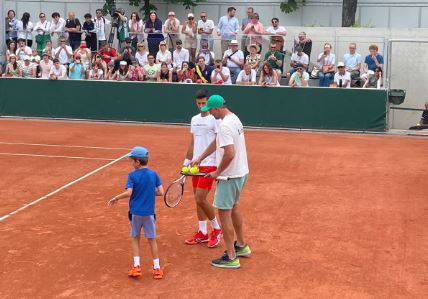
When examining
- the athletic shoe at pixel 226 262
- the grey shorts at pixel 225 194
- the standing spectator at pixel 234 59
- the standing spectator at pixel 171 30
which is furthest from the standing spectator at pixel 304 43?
the athletic shoe at pixel 226 262

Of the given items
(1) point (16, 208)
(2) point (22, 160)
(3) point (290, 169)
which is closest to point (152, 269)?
(1) point (16, 208)

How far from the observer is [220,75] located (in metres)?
22.7

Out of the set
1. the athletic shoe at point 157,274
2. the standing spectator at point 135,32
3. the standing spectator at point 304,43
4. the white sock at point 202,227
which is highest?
the standing spectator at point 135,32

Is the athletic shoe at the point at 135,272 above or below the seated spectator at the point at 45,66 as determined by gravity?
below

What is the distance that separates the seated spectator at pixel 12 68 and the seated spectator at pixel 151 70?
4.87 m

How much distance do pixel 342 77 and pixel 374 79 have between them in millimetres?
1012

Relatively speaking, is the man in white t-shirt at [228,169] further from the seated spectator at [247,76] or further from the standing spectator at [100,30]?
the standing spectator at [100,30]

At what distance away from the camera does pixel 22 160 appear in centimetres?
1612

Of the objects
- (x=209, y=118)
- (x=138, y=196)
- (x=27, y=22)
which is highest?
(x=27, y=22)

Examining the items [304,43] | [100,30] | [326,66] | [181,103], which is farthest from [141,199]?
[100,30]

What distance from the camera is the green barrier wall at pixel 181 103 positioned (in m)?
21.8

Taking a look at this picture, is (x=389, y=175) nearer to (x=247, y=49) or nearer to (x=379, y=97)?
(x=379, y=97)

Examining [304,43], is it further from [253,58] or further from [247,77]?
[247,77]

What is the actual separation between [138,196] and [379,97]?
14.7 m
